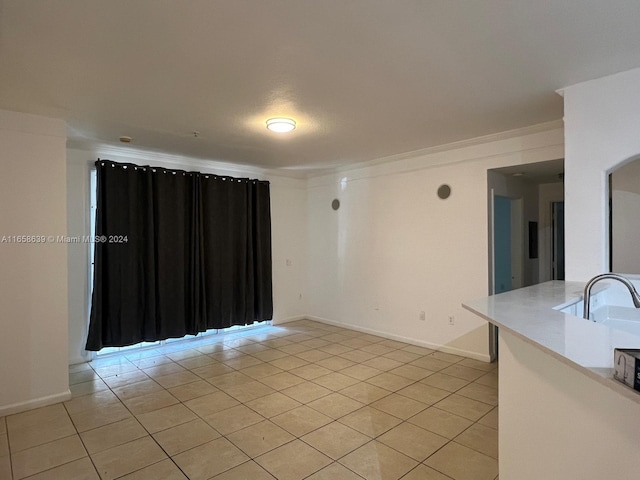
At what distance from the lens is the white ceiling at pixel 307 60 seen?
178 cm

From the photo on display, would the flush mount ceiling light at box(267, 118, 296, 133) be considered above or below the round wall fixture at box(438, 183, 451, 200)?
above

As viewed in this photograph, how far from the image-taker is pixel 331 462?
2.30 metres

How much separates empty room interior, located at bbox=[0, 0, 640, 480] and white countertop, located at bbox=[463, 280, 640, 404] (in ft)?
0.05

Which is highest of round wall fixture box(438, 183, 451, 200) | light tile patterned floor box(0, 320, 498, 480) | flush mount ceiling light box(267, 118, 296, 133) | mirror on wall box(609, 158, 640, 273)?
flush mount ceiling light box(267, 118, 296, 133)

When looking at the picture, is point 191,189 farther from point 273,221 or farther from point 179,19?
point 179,19

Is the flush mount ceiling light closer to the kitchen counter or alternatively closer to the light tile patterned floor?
the kitchen counter

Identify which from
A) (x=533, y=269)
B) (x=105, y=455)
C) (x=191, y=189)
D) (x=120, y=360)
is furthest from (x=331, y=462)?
(x=533, y=269)

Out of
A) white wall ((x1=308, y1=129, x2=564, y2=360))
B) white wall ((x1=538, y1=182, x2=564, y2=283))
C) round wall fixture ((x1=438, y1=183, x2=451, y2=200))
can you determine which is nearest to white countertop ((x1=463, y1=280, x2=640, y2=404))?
white wall ((x1=308, y1=129, x2=564, y2=360))

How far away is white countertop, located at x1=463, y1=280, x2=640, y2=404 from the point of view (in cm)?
92

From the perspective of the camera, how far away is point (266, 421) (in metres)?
2.85

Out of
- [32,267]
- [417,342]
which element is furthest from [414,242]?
[32,267]

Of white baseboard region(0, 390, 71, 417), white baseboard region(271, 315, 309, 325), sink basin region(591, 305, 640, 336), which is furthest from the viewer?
white baseboard region(271, 315, 309, 325)

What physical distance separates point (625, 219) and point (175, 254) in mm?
5083

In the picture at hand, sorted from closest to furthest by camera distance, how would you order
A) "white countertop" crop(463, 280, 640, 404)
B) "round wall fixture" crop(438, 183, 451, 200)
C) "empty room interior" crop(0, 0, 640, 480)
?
"white countertop" crop(463, 280, 640, 404)
"empty room interior" crop(0, 0, 640, 480)
"round wall fixture" crop(438, 183, 451, 200)
